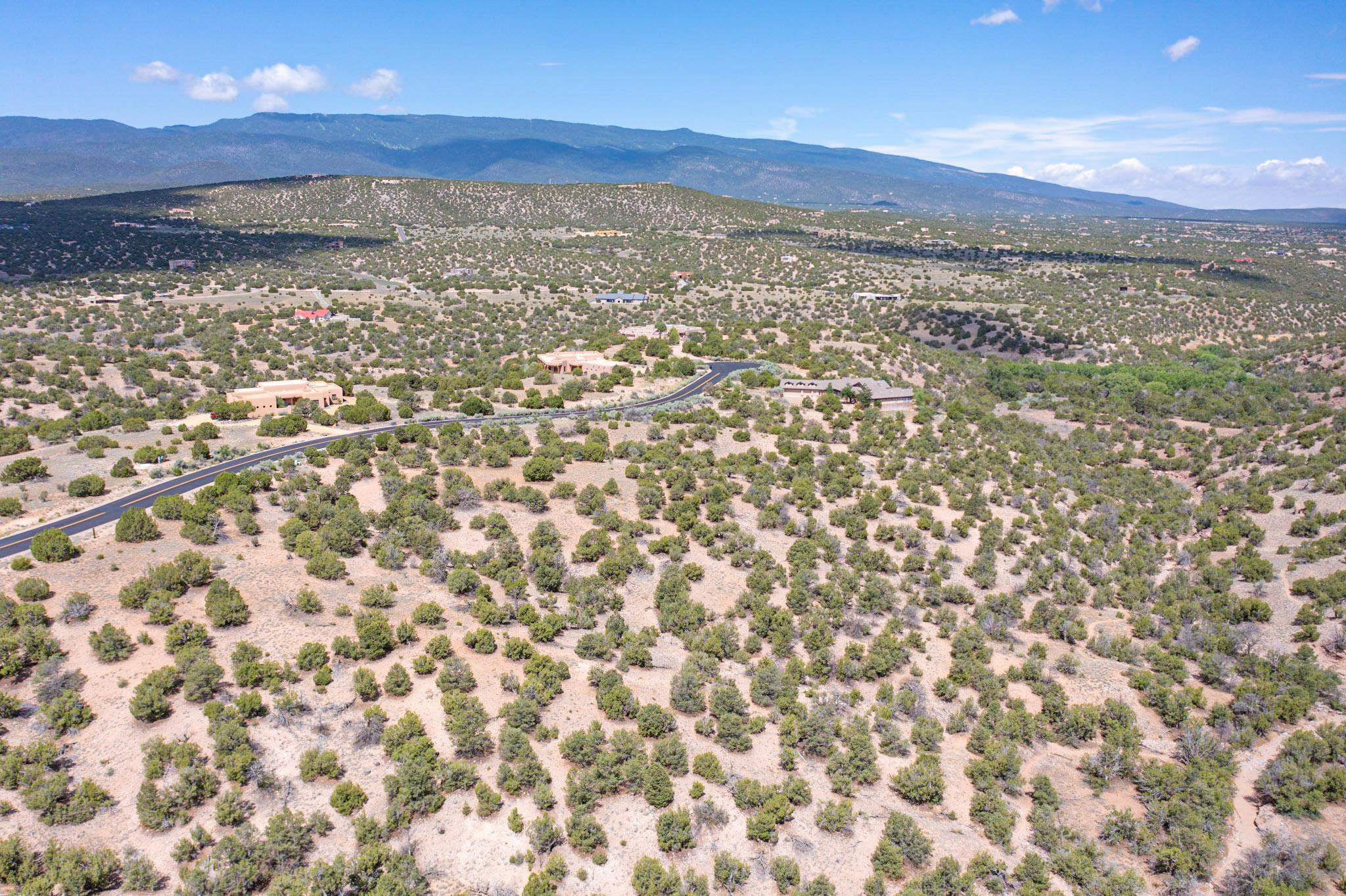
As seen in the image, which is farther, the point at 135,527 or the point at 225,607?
the point at 135,527

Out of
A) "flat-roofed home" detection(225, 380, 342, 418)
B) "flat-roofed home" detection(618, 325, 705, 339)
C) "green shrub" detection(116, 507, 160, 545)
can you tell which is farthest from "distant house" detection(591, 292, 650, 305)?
"green shrub" detection(116, 507, 160, 545)

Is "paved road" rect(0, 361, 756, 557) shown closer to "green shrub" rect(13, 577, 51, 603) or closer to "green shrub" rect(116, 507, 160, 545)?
"green shrub" rect(116, 507, 160, 545)

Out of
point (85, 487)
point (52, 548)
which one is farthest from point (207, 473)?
point (52, 548)

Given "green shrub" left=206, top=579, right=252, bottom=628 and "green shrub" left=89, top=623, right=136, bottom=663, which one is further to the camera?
"green shrub" left=206, top=579, right=252, bottom=628

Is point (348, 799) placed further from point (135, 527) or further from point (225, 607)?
point (135, 527)

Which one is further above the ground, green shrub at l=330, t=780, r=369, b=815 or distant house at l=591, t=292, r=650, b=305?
distant house at l=591, t=292, r=650, b=305

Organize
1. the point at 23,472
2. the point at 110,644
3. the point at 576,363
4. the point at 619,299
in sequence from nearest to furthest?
the point at 110,644
the point at 23,472
the point at 576,363
the point at 619,299

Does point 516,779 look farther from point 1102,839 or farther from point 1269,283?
point 1269,283

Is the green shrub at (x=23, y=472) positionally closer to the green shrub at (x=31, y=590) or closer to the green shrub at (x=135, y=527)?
the green shrub at (x=135, y=527)
